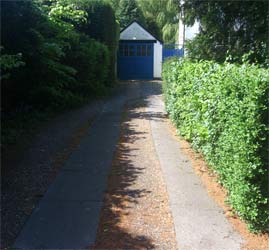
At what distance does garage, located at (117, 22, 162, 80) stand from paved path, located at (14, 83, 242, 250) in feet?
60.3

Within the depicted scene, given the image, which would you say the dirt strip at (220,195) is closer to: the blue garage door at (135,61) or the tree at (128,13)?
the blue garage door at (135,61)

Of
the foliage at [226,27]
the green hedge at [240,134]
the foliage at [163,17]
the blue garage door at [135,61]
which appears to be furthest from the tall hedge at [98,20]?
the foliage at [163,17]

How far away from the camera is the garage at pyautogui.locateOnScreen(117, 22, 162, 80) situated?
2655 cm

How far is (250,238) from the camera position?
448 cm

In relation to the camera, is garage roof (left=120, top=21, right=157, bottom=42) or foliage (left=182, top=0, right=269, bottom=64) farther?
garage roof (left=120, top=21, right=157, bottom=42)

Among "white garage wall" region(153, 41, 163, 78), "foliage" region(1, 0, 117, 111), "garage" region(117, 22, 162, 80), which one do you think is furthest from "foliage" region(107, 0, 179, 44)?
"foliage" region(1, 0, 117, 111)

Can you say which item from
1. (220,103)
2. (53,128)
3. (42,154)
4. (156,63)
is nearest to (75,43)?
(53,128)

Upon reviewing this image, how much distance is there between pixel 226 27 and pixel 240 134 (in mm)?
6617

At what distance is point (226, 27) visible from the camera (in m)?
10.6

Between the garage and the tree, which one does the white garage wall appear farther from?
the tree

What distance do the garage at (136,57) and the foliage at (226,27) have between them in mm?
15709

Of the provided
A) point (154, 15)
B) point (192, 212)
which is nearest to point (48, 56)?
point (192, 212)

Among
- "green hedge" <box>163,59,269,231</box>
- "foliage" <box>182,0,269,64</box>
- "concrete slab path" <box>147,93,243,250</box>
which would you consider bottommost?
"concrete slab path" <box>147,93,243,250</box>

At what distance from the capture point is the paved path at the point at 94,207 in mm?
4309
